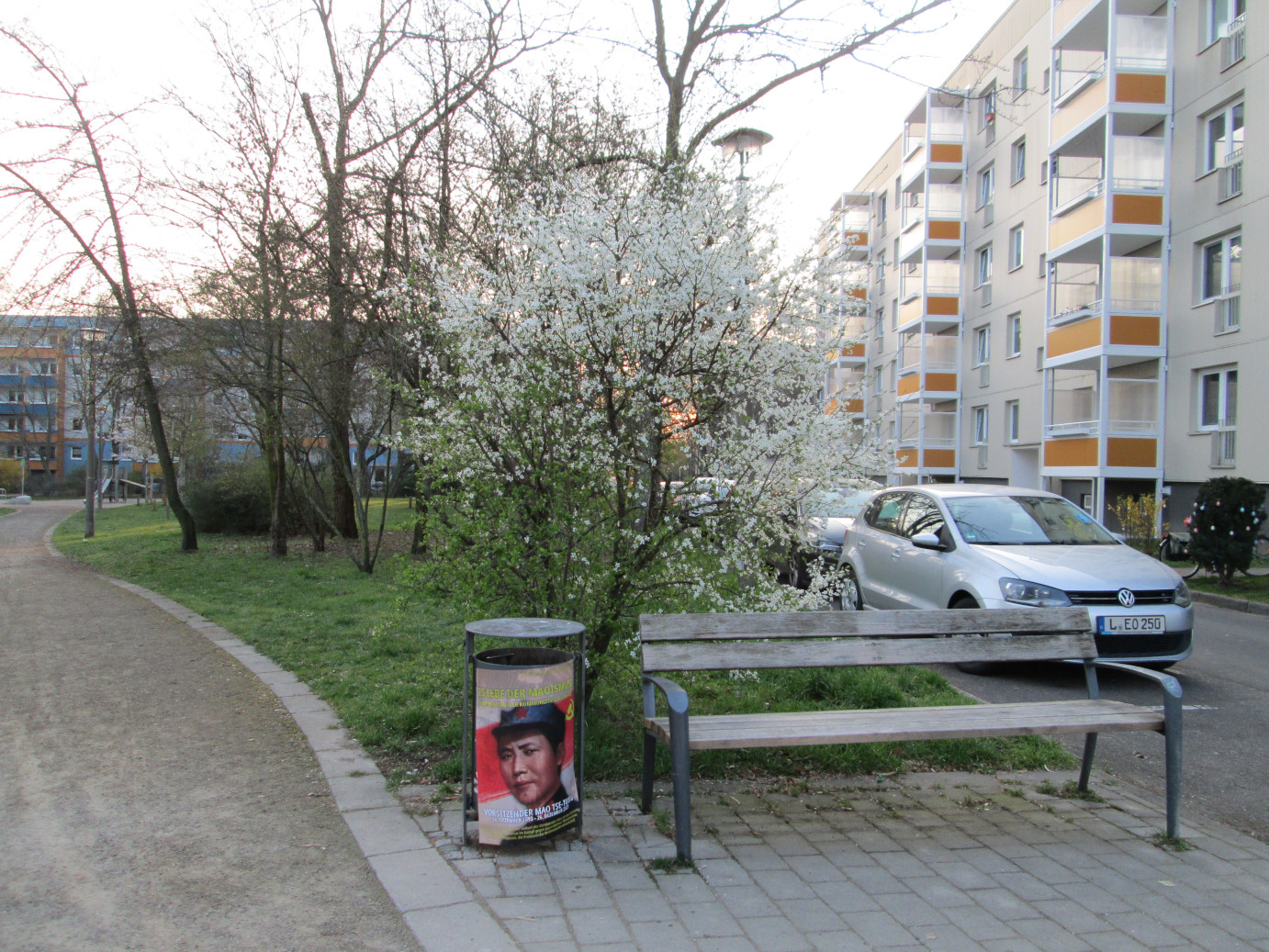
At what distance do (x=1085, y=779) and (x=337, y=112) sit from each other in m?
11.4

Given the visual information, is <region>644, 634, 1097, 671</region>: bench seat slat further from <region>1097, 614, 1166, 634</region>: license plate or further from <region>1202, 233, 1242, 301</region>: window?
<region>1202, 233, 1242, 301</region>: window

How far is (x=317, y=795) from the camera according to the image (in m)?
4.08

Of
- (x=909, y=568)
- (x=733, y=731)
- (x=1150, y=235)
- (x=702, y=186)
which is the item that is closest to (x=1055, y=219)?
(x=1150, y=235)

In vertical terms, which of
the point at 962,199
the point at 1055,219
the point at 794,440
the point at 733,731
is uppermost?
the point at 962,199

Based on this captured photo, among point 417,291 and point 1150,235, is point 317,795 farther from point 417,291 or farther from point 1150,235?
point 1150,235

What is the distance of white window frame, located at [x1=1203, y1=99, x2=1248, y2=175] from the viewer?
17984 mm

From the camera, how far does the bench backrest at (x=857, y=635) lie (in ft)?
13.4

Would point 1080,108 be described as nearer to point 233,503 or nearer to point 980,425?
point 980,425

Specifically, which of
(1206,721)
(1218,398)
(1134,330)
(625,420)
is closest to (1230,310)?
(1218,398)

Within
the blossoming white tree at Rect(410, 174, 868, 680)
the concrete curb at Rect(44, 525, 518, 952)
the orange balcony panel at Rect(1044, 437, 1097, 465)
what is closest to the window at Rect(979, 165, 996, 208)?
the orange balcony panel at Rect(1044, 437, 1097, 465)

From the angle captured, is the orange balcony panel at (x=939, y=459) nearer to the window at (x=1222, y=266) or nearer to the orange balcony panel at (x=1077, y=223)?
the orange balcony panel at (x=1077, y=223)

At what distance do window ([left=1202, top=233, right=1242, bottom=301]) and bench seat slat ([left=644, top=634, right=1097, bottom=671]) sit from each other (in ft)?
56.5

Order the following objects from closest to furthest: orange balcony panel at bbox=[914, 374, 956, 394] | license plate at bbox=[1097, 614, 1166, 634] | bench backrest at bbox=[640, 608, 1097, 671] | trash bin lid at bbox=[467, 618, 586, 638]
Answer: trash bin lid at bbox=[467, 618, 586, 638], bench backrest at bbox=[640, 608, 1097, 671], license plate at bbox=[1097, 614, 1166, 634], orange balcony panel at bbox=[914, 374, 956, 394]

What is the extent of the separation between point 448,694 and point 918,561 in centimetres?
450
